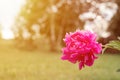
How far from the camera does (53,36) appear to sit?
24.9m

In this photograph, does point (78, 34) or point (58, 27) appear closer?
point (78, 34)

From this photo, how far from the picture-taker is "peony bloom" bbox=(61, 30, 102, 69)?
2680 millimetres

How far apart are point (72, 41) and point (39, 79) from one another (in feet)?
17.8

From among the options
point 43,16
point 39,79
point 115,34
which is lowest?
point 39,79

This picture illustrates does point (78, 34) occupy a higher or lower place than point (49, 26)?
lower

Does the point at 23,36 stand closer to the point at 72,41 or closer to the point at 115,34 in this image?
the point at 115,34

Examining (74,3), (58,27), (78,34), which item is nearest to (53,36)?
(58,27)

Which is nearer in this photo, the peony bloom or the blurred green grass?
the peony bloom

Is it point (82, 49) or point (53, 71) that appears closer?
point (82, 49)

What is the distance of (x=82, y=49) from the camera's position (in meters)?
2.69

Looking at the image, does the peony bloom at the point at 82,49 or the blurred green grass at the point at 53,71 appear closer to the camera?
the peony bloom at the point at 82,49

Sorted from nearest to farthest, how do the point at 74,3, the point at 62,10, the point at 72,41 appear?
the point at 72,41
the point at 74,3
the point at 62,10

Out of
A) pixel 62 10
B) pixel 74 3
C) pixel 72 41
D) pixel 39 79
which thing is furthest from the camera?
pixel 62 10

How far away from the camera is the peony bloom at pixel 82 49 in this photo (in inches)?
105
